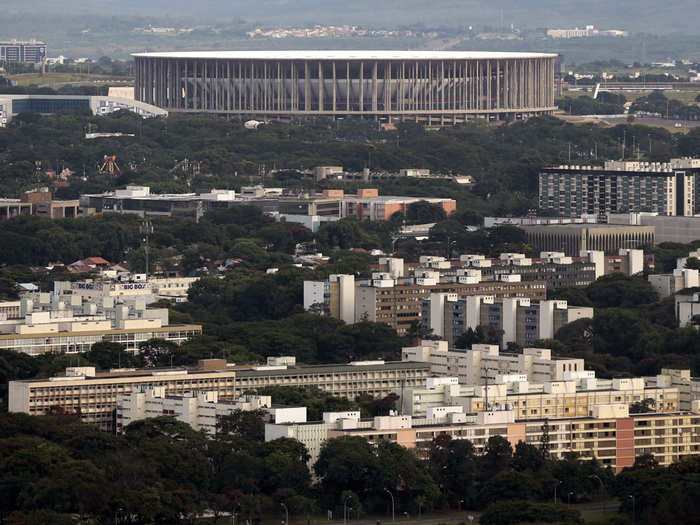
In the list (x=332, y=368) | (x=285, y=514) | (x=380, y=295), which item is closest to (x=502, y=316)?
(x=380, y=295)

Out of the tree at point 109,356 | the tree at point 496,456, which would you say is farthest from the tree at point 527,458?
the tree at point 109,356

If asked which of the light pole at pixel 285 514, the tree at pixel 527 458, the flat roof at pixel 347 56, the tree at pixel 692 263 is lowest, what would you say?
the light pole at pixel 285 514

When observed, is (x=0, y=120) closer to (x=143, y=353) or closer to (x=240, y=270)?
(x=240, y=270)

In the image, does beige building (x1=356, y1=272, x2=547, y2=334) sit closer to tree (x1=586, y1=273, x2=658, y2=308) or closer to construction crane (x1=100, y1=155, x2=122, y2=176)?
tree (x1=586, y1=273, x2=658, y2=308)

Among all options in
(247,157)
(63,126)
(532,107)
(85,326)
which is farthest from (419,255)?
(532,107)

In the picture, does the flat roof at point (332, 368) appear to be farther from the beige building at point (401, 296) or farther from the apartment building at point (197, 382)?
the beige building at point (401, 296)

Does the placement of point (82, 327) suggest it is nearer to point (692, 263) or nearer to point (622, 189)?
point (692, 263)
